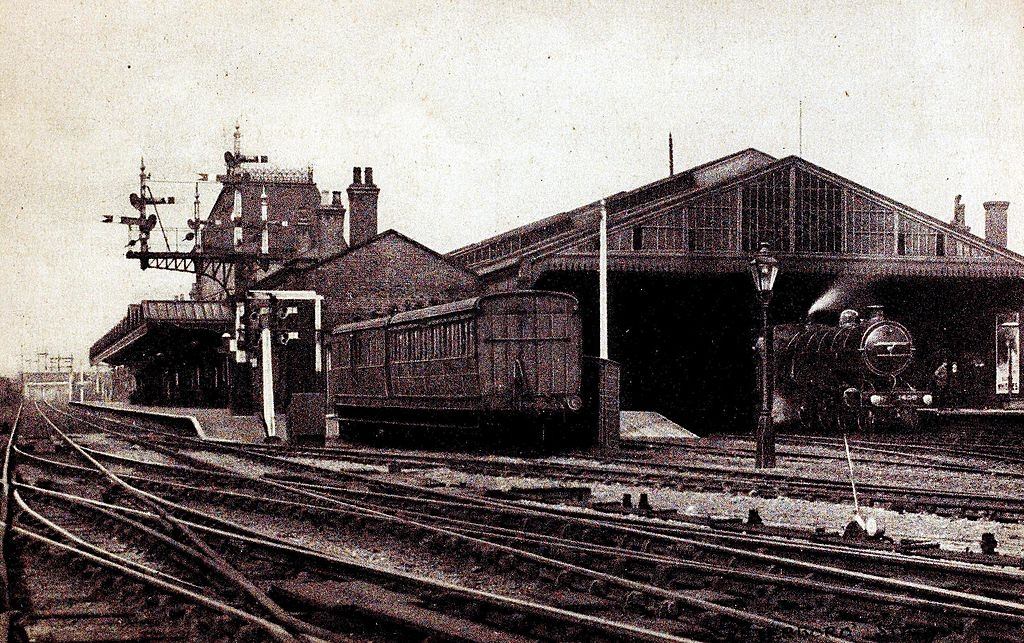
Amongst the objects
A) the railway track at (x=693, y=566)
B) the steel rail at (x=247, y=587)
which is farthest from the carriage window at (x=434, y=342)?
the steel rail at (x=247, y=587)

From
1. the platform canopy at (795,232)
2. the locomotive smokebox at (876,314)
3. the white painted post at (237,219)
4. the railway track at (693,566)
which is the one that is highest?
the white painted post at (237,219)

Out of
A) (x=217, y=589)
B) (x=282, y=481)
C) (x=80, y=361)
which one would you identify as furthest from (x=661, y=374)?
(x=80, y=361)

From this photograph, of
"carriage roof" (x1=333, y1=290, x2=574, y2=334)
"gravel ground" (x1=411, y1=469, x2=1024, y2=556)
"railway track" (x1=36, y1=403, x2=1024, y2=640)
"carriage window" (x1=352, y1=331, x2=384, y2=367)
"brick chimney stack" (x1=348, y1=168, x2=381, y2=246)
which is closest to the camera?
"railway track" (x1=36, y1=403, x2=1024, y2=640)

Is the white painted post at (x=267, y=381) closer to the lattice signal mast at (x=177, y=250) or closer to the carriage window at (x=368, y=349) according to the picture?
the carriage window at (x=368, y=349)

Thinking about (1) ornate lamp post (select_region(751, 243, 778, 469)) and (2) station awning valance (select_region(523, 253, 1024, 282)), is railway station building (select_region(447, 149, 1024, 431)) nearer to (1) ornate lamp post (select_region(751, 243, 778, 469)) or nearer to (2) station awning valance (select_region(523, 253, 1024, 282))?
(2) station awning valance (select_region(523, 253, 1024, 282))

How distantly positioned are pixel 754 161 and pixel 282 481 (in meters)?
35.2

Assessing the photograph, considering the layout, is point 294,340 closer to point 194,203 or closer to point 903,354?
point 903,354

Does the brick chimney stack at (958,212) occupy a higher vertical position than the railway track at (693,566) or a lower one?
higher

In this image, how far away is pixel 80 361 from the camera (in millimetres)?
105562

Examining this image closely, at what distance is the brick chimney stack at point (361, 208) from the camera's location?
41844 millimetres

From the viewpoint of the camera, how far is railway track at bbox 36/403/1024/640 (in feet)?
21.7

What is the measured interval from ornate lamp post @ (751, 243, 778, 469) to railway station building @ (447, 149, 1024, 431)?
9.06 m

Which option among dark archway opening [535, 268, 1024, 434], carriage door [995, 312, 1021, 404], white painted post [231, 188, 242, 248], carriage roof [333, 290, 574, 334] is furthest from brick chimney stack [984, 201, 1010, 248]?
carriage roof [333, 290, 574, 334]

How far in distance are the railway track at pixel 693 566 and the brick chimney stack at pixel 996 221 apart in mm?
42424
